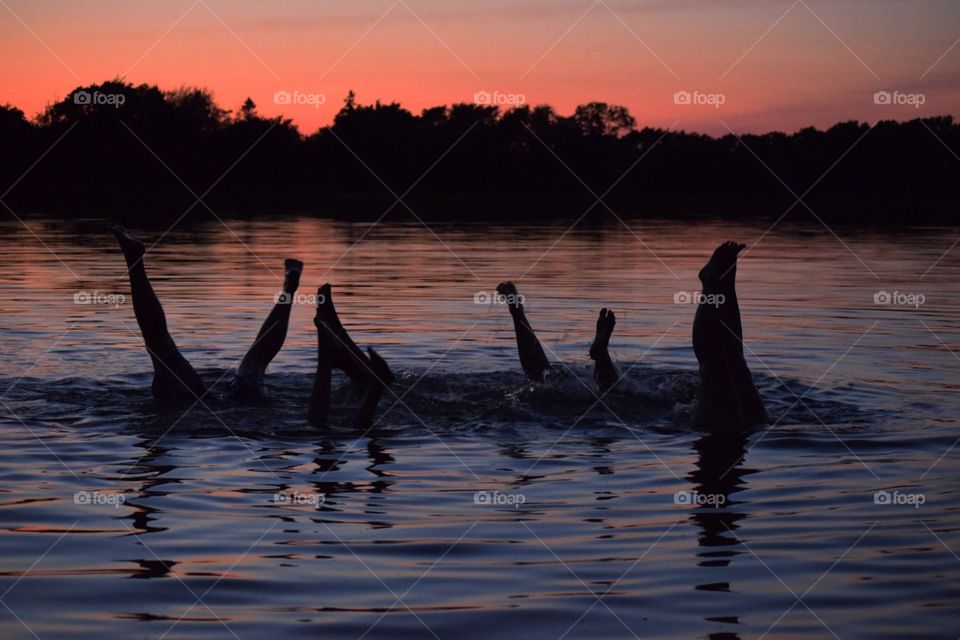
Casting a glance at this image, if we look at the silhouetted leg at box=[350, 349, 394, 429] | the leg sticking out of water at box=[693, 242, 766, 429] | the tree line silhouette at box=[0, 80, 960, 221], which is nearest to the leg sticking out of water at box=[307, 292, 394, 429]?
the silhouetted leg at box=[350, 349, 394, 429]

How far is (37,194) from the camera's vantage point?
63312 mm

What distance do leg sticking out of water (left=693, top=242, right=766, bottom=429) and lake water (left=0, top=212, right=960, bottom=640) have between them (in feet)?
0.90

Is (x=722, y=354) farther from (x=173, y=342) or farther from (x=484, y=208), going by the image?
(x=484, y=208)

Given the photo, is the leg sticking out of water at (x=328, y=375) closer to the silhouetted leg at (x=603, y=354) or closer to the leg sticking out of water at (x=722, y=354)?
the silhouetted leg at (x=603, y=354)

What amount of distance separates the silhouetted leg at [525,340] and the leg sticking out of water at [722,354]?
1.73 meters

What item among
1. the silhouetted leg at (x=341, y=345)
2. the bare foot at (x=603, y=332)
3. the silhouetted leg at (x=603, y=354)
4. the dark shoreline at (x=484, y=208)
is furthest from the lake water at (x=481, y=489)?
the dark shoreline at (x=484, y=208)

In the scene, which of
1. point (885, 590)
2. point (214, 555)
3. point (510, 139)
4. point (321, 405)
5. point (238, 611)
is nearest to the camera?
point (238, 611)

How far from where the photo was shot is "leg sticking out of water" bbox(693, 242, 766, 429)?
8.78 m

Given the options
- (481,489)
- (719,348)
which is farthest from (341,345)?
(719,348)

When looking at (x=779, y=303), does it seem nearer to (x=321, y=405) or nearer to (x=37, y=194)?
(x=321, y=405)

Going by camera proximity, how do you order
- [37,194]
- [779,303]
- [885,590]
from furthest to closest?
[37,194], [779,303], [885,590]

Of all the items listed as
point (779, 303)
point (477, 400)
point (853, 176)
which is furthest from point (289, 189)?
point (477, 400)

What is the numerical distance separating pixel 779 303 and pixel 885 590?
13.4 metres

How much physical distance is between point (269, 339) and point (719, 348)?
3.74 meters
